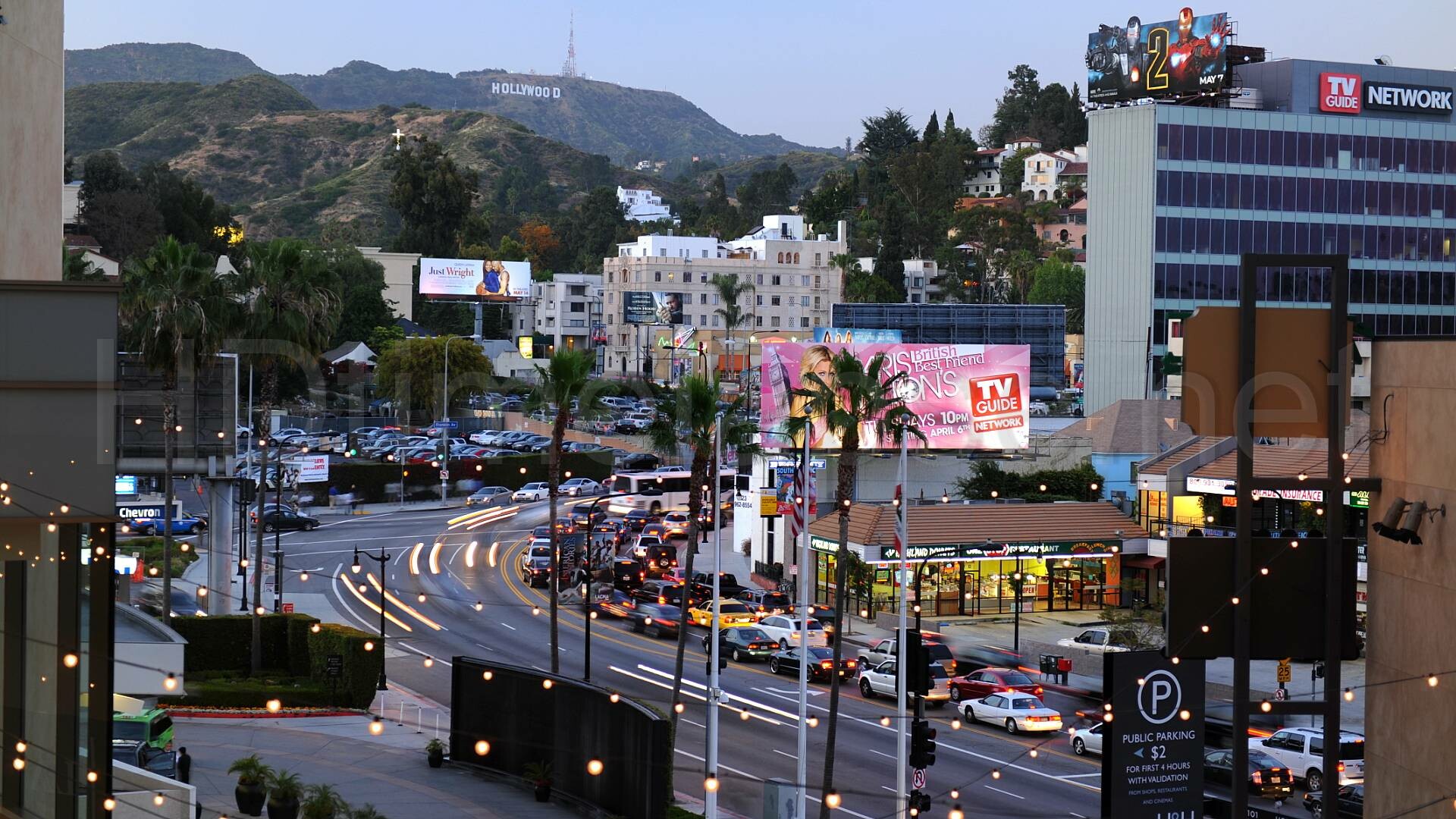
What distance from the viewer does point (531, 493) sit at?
6994cm

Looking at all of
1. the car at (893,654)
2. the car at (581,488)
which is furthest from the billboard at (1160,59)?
the car at (893,654)

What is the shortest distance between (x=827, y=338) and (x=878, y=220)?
79.9 m

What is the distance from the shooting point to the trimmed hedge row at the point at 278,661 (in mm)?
33188

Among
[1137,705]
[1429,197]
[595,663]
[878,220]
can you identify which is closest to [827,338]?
[1429,197]

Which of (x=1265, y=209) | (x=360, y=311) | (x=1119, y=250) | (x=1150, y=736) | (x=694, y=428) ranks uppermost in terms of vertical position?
(x=1265, y=209)

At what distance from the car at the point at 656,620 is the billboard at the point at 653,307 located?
80198 millimetres

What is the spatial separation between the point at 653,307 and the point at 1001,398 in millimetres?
73556

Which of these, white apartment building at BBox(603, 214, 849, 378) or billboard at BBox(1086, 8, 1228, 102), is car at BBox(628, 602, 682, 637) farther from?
white apartment building at BBox(603, 214, 849, 378)

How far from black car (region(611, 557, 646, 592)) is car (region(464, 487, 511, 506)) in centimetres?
2171

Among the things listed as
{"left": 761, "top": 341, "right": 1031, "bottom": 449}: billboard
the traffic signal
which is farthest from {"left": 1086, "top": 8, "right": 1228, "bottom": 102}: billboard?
the traffic signal

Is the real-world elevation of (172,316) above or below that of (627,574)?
above

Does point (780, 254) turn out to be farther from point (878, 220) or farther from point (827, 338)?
point (827, 338)

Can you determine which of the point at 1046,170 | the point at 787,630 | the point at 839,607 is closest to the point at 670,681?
the point at 787,630

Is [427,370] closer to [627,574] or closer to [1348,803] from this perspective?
[627,574]
